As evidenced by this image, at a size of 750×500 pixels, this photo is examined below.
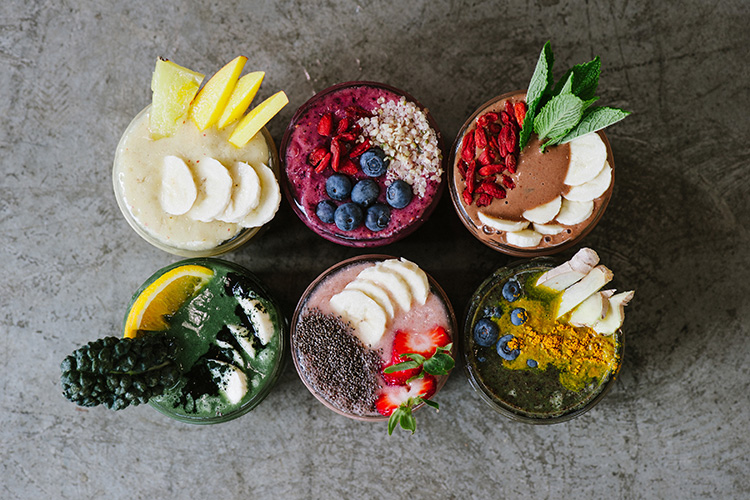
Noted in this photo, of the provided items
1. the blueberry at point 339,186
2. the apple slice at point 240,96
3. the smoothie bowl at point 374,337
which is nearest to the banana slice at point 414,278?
the smoothie bowl at point 374,337

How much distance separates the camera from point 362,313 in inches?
80.4

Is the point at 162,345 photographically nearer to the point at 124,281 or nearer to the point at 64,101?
the point at 124,281

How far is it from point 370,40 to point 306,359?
4.70ft

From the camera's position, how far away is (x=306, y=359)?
2125 mm

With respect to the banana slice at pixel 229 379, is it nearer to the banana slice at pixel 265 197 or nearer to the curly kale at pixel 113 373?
the curly kale at pixel 113 373

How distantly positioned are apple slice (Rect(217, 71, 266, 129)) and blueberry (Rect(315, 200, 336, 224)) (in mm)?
476

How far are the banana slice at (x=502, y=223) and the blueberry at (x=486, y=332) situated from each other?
14.5 inches

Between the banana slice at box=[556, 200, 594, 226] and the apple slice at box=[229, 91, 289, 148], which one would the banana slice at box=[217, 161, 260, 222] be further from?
the banana slice at box=[556, 200, 594, 226]

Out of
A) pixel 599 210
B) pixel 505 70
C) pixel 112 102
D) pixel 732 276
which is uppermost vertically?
pixel 112 102

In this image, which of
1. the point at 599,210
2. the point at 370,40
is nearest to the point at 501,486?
the point at 599,210

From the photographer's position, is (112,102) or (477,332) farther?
(112,102)

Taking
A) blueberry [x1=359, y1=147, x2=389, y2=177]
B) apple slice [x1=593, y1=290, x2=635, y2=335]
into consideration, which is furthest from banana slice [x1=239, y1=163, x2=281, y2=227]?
apple slice [x1=593, y1=290, x2=635, y2=335]

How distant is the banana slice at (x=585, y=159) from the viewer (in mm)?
2014

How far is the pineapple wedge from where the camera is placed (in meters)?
2.03
